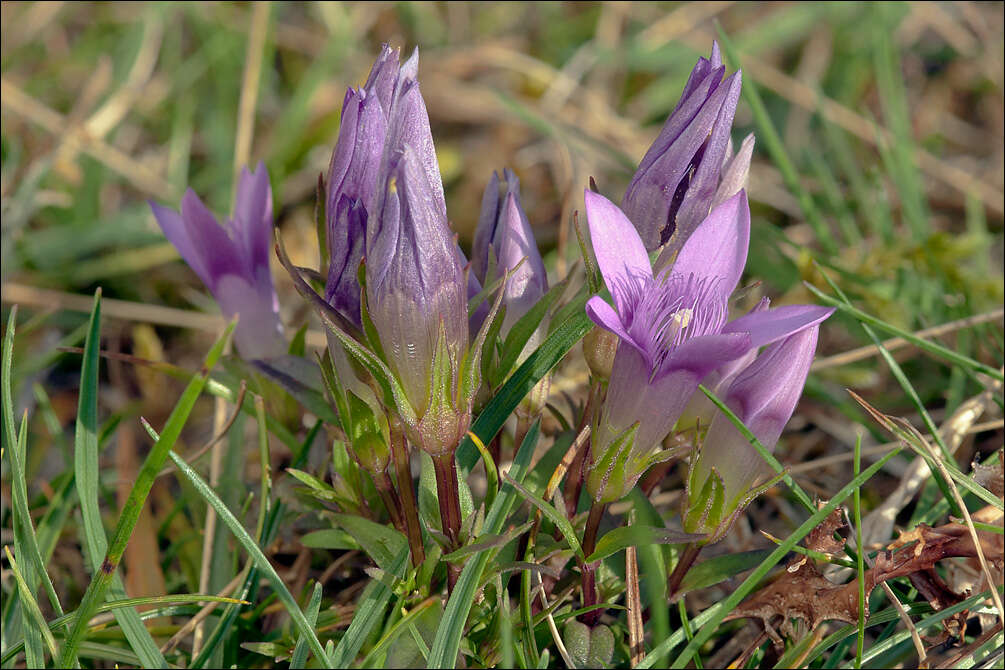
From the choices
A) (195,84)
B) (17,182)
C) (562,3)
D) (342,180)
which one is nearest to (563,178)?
(562,3)

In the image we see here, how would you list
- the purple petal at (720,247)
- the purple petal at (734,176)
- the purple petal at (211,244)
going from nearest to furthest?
1. the purple petal at (720,247)
2. the purple petal at (734,176)
3. the purple petal at (211,244)

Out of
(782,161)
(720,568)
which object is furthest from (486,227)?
(782,161)

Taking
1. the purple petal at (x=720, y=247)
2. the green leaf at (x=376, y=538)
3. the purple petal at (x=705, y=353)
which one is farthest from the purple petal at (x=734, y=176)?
the green leaf at (x=376, y=538)

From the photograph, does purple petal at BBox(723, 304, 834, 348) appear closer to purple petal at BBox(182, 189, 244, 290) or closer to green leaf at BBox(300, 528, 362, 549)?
green leaf at BBox(300, 528, 362, 549)

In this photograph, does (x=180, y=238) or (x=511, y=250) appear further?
(x=180, y=238)

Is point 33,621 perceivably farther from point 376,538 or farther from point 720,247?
point 720,247

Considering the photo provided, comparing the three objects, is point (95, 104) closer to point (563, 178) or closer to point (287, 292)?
point (287, 292)

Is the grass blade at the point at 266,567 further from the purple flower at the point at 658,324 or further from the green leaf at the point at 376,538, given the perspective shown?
the purple flower at the point at 658,324
